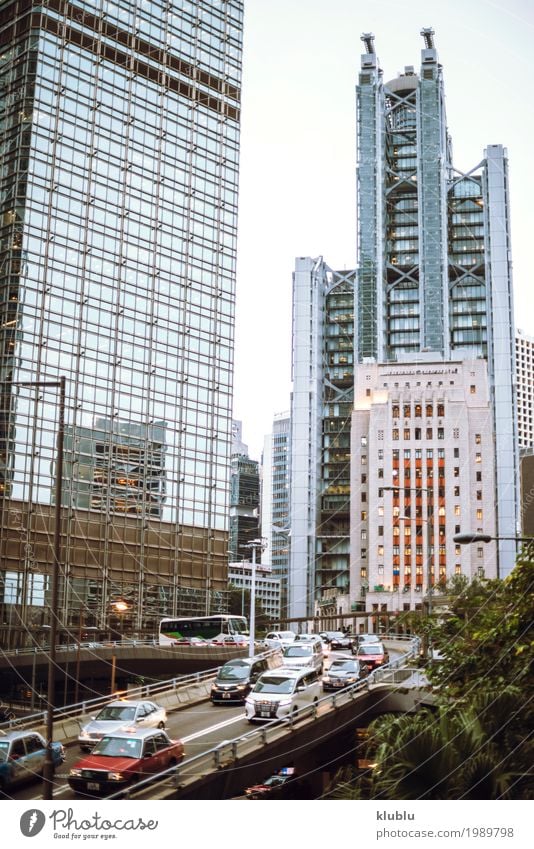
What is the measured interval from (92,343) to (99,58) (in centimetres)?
2248

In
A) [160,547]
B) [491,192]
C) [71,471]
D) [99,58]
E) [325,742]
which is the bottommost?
[325,742]

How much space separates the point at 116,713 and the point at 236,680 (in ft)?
27.3

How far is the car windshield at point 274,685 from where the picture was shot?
25359 mm

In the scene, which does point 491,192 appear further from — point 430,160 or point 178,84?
point 178,84

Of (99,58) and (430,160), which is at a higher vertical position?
(430,160)

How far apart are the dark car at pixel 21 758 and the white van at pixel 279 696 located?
634cm

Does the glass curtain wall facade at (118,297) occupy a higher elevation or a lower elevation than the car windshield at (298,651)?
higher

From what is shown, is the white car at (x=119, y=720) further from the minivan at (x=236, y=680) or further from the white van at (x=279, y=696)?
the minivan at (x=236, y=680)

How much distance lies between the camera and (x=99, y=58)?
73062 millimetres

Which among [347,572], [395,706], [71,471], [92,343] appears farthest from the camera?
[347,572]

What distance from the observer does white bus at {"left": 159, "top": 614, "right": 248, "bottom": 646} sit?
54.8m

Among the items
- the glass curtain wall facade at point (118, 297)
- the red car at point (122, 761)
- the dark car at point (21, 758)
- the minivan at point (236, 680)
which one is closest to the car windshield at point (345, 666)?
the minivan at point (236, 680)

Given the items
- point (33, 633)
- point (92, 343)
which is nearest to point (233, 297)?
point (92, 343)

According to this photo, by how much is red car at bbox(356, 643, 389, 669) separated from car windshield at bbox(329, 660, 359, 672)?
452 cm
